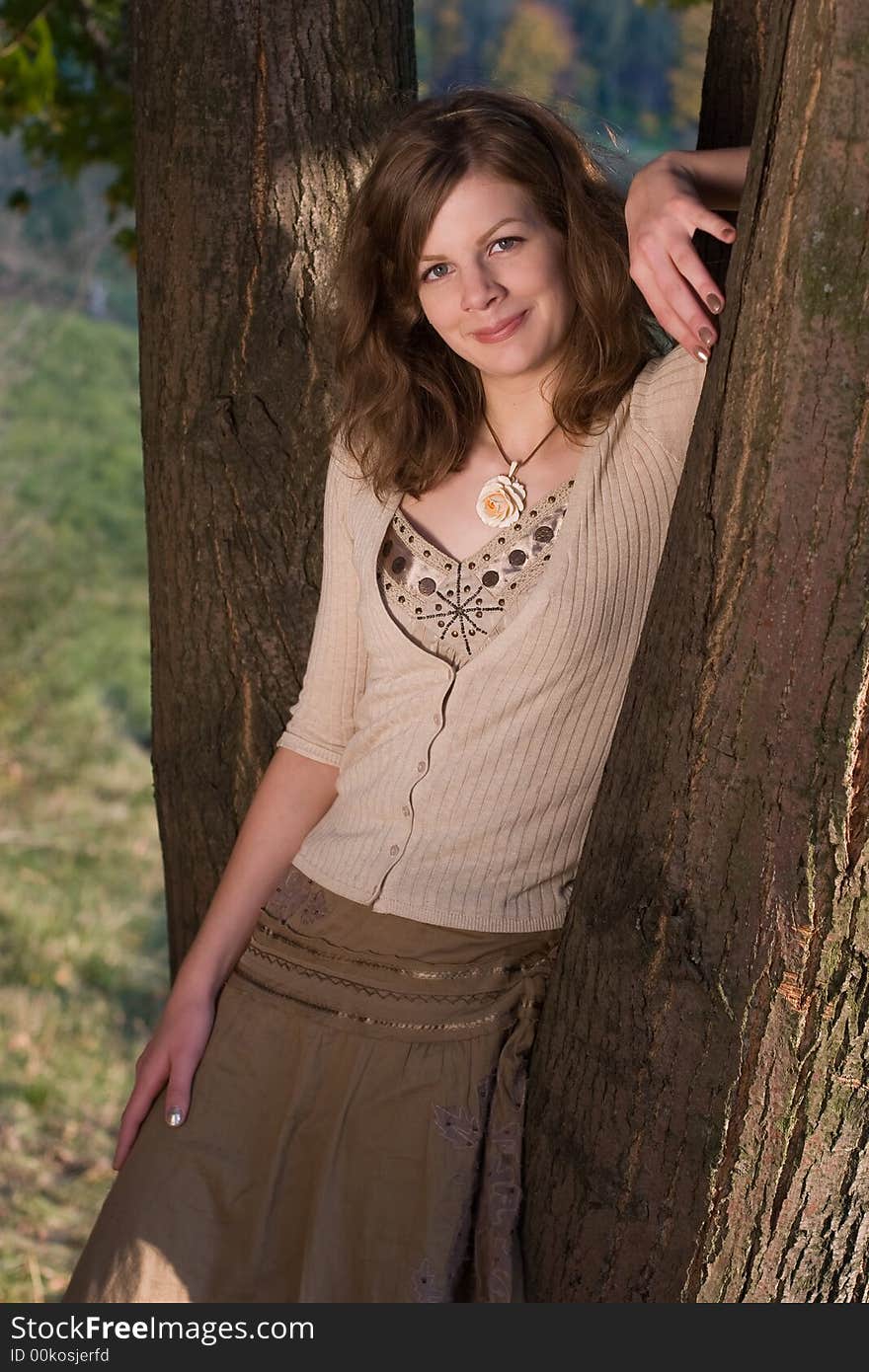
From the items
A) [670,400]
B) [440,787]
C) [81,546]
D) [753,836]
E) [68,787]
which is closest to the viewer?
[753,836]

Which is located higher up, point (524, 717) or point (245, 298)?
point (245, 298)

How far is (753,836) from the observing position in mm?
1507

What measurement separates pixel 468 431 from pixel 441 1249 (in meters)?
1.14

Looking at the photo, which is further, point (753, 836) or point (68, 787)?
point (68, 787)

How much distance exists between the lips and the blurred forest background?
357mm

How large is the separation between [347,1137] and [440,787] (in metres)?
0.47

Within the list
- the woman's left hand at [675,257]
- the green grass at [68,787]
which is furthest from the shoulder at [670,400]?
the green grass at [68,787]

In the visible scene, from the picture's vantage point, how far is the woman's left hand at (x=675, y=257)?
1.68m

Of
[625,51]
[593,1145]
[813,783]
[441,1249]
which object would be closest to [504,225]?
[813,783]

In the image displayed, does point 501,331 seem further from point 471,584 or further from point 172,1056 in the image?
point 172,1056

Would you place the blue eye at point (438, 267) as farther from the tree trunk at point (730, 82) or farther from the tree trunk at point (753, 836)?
the tree trunk at point (753, 836)

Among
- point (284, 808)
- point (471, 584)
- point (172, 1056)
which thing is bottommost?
point (172, 1056)

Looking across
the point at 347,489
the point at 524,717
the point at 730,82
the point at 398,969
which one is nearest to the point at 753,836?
the point at 524,717

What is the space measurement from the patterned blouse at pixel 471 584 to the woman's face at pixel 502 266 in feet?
0.69
